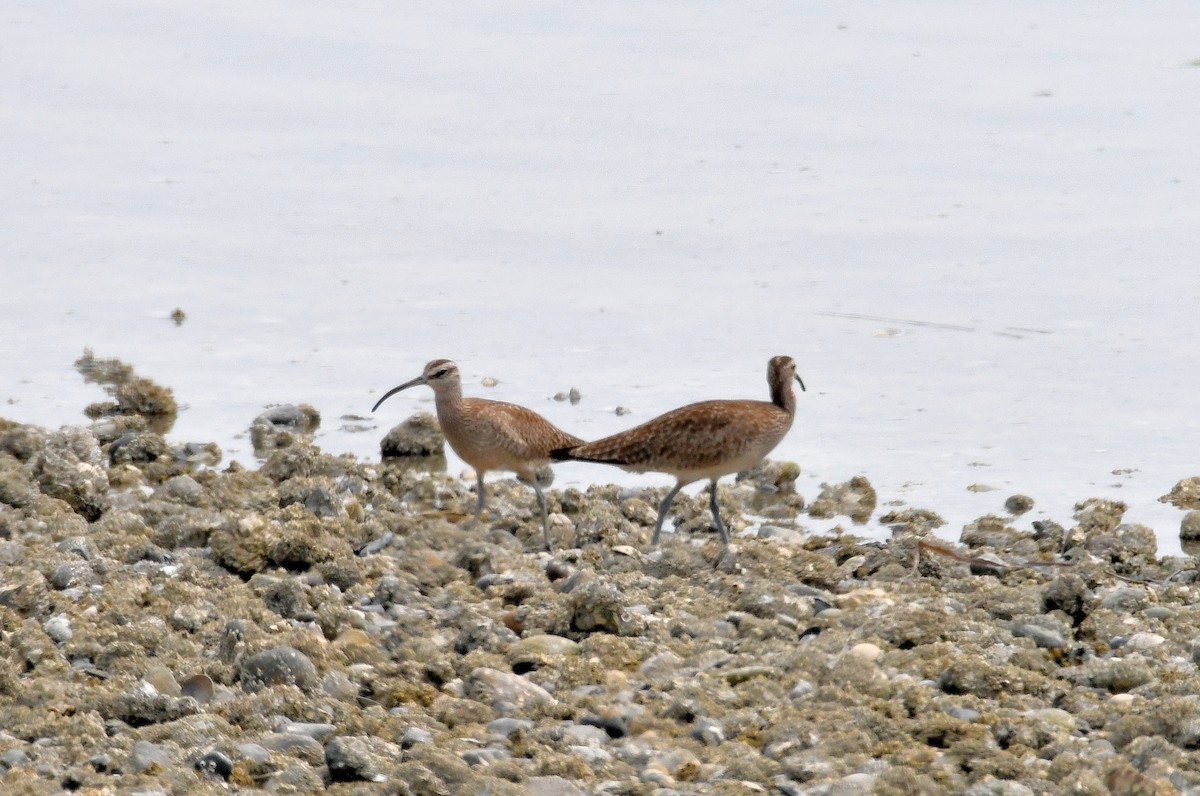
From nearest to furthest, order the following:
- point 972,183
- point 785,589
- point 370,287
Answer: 1. point 785,589
2. point 370,287
3. point 972,183

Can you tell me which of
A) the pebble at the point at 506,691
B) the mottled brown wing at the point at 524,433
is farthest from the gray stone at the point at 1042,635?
the mottled brown wing at the point at 524,433

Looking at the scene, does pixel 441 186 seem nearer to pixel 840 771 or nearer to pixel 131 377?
pixel 131 377

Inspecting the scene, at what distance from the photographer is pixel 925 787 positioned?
23.9 feet

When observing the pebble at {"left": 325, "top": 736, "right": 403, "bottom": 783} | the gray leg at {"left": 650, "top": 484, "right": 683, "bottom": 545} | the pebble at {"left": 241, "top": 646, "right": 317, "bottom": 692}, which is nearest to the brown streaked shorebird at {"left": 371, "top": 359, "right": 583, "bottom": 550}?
the gray leg at {"left": 650, "top": 484, "right": 683, "bottom": 545}

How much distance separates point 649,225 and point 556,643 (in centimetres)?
947

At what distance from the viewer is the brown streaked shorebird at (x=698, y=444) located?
11.5 metres

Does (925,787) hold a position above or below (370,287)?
below

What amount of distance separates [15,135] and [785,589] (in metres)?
14.4

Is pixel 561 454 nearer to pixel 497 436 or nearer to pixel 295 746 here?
pixel 497 436

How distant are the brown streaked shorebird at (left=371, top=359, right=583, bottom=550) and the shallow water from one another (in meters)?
1.02

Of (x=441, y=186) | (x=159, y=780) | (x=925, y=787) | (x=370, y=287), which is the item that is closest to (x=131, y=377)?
(x=370, y=287)

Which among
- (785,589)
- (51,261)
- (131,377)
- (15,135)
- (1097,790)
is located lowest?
(1097,790)

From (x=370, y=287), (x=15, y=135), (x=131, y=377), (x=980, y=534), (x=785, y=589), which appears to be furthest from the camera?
(x=15, y=135)

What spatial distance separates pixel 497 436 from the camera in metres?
11.9
